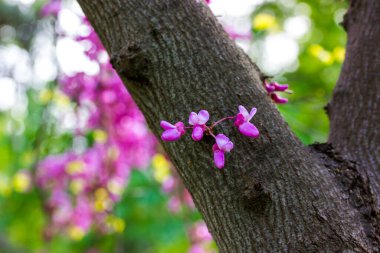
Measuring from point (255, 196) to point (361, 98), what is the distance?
630 millimetres

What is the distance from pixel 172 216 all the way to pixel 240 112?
2.63 meters

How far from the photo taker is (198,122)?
1218 mm

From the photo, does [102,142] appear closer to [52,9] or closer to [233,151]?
[52,9]

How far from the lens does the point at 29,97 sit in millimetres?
5023

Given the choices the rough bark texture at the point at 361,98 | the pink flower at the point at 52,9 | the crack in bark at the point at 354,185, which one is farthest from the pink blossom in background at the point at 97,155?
the crack in bark at the point at 354,185

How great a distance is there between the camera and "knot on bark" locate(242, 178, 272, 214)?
119 cm

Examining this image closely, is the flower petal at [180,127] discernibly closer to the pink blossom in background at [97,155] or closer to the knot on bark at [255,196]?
the knot on bark at [255,196]

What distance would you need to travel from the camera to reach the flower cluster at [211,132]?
3.95 ft

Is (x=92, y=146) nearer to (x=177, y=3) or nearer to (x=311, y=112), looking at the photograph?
(x=311, y=112)

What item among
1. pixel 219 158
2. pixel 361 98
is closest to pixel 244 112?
pixel 219 158

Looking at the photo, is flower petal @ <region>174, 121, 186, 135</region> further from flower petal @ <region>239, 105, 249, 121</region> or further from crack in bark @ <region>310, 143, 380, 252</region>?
crack in bark @ <region>310, 143, 380, 252</region>

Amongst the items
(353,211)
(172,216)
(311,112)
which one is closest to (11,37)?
(172,216)

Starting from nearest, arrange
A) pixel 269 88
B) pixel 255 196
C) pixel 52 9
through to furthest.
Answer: pixel 255 196
pixel 269 88
pixel 52 9

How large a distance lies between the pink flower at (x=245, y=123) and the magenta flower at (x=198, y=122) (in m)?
0.08
